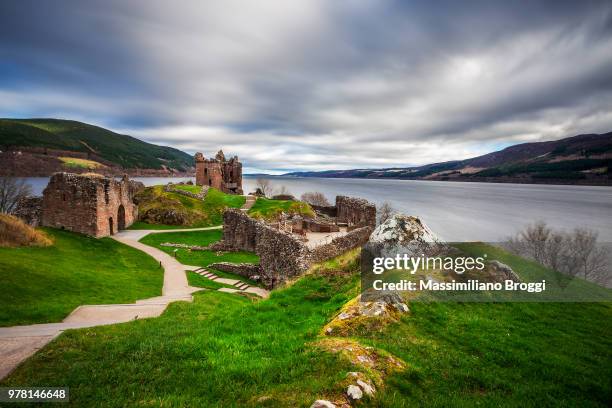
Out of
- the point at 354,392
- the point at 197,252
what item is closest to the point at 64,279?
the point at 197,252

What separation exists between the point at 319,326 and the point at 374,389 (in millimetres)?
3297

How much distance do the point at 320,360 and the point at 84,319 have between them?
10.8 m

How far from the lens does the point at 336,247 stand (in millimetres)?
18594

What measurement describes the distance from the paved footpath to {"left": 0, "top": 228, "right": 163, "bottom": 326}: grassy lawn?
2.15 ft

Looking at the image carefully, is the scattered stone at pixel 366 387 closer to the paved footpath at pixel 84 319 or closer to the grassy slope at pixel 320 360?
the grassy slope at pixel 320 360

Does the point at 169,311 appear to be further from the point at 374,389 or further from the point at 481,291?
the point at 481,291

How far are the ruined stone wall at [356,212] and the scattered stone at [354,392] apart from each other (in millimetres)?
26823

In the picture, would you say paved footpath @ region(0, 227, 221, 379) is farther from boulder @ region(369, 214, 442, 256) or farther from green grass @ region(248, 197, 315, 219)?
green grass @ region(248, 197, 315, 219)

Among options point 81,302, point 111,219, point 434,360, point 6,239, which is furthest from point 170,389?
point 111,219

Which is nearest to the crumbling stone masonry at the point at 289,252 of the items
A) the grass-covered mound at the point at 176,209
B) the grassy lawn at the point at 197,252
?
the grassy lawn at the point at 197,252

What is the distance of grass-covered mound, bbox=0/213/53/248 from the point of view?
19.8m

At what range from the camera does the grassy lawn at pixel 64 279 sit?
1151cm

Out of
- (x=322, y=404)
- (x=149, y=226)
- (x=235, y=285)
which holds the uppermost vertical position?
(x=322, y=404)

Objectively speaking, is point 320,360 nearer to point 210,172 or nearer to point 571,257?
point 571,257
